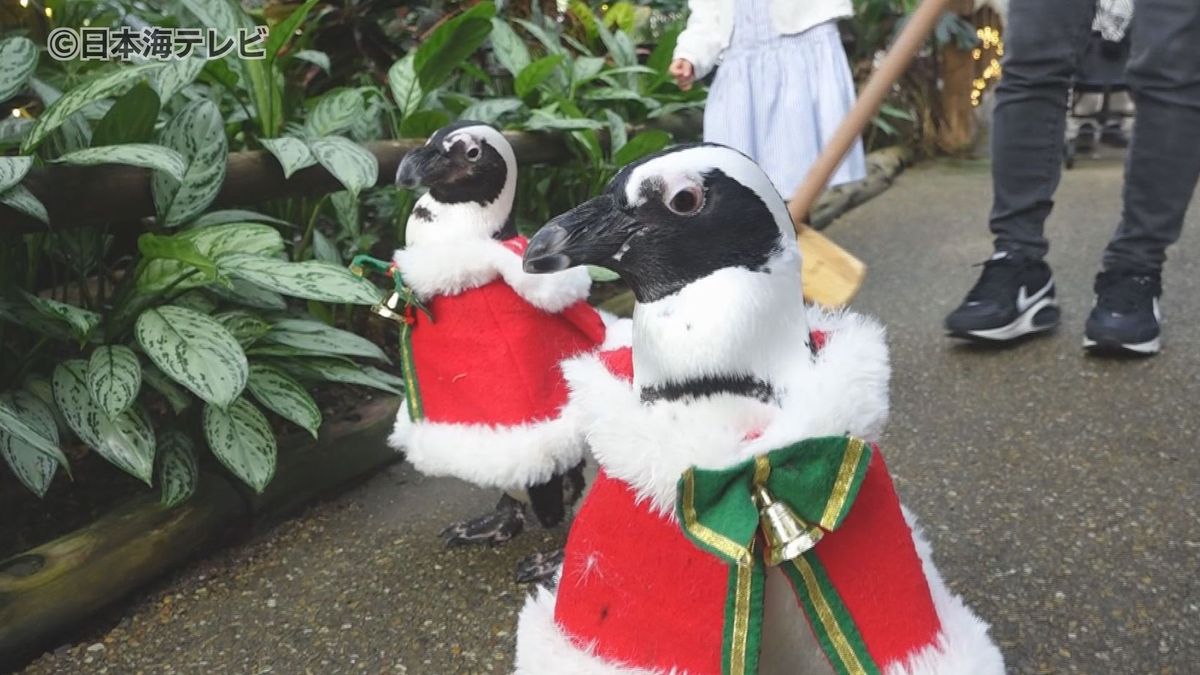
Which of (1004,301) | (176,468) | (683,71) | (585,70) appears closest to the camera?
(176,468)

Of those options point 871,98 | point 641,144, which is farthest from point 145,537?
point 641,144

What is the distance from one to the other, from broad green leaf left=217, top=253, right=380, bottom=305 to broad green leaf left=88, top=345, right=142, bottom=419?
0.24m

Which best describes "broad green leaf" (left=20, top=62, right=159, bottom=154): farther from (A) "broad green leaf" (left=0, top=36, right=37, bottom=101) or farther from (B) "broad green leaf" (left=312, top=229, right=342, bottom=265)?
(B) "broad green leaf" (left=312, top=229, right=342, bottom=265)

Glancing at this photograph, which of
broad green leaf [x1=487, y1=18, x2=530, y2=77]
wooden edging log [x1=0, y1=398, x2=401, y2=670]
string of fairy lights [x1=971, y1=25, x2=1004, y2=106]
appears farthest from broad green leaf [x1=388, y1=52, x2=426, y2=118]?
string of fairy lights [x1=971, y1=25, x2=1004, y2=106]

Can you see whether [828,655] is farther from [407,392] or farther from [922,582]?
[407,392]

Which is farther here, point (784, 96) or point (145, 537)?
point (784, 96)

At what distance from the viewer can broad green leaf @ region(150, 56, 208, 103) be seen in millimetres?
2168

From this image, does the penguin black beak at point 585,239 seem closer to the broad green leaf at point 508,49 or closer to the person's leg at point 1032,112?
the person's leg at point 1032,112

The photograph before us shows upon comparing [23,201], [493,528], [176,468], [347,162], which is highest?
[23,201]

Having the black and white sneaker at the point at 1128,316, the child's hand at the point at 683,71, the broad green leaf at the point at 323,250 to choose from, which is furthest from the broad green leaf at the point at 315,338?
the black and white sneaker at the point at 1128,316

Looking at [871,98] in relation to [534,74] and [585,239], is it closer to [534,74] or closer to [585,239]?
[585,239]

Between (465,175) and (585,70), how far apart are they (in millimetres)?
1817

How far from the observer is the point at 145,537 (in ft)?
6.18

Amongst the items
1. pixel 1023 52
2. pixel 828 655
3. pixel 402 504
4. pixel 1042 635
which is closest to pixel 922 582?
pixel 828 655
